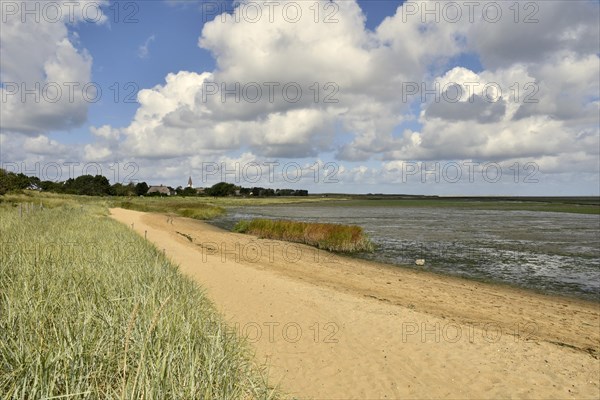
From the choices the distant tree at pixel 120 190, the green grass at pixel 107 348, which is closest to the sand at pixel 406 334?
the green grass at pixel 107 348

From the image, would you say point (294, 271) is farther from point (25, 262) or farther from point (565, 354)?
point (25, 262)

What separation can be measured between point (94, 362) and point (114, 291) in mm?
2550

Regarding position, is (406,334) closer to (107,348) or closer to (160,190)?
(107,348)

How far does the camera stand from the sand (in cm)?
780

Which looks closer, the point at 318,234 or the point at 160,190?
the point at 318,234

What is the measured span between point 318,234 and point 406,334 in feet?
65.7

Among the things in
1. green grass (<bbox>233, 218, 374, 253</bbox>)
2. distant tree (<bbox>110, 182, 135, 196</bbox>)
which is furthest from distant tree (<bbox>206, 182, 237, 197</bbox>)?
green grass (<bbox>233, 218, 374, 253</bbox>)

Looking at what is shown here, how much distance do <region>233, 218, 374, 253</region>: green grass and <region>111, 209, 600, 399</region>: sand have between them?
340 inches

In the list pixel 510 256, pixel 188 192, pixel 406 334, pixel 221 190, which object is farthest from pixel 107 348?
pixel 221 190

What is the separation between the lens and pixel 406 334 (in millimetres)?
10453

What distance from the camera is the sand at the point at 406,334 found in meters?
7.80

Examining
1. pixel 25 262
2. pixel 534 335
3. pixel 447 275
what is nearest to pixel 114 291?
pixel 25 262

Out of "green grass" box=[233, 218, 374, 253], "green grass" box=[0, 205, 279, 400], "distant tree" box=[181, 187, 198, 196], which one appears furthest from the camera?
"distant tree" box=[181, 187, 198, 196]

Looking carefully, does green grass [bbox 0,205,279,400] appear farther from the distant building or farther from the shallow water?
the distant building
